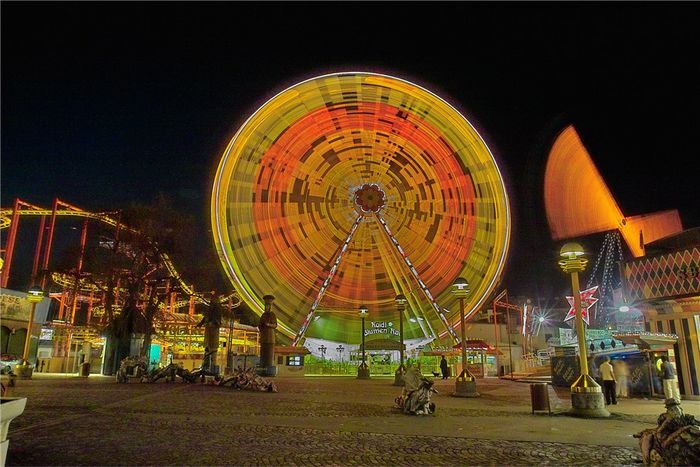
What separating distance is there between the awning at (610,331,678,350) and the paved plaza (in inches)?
103

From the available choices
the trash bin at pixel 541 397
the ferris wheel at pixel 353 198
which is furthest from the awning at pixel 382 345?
the trash bin at pixel 541 397

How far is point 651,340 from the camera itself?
42.4 ft

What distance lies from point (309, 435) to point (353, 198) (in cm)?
2630

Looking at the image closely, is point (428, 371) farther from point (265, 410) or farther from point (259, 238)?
point (265, 410)

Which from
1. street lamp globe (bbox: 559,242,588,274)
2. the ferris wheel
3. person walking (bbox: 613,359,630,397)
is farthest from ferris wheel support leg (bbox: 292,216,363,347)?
street lamp globe (bbox: 559,242,588,274)

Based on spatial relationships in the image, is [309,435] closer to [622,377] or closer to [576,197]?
[622,377]

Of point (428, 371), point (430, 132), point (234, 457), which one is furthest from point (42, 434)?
point (428, 371)

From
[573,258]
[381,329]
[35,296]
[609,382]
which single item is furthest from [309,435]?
[381,329]

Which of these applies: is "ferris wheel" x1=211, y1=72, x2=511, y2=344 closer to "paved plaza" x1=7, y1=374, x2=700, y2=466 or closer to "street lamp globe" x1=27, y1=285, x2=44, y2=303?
"street lamp globe" x1=27, y1=285, x2=44, y2=303

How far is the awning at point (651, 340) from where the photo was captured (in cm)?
1289

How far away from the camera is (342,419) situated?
28.3ft

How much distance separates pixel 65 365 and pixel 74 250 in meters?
11.8

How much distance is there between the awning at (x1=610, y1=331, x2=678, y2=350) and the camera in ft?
42.3

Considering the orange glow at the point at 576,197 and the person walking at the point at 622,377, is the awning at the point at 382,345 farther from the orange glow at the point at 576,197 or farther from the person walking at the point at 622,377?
the person walking at the point at 622,377
